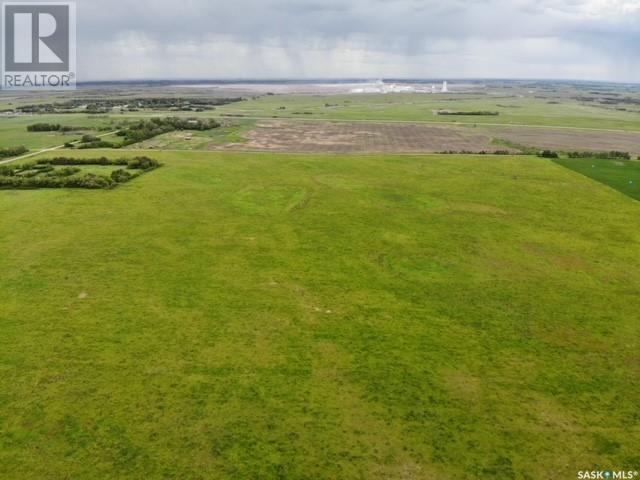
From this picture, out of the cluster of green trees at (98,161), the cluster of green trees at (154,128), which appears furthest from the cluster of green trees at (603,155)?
the cluster of green trees at (154,128)

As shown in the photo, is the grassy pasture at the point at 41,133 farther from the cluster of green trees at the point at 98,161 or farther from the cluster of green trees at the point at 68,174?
the cluster of green trees at the point at 68,174

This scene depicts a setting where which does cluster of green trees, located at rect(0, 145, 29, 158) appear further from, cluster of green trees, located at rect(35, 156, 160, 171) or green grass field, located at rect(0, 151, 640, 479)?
Result: green grass field, located at rect(0, 151, 640, 479)

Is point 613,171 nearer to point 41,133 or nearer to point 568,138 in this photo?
point 568,138

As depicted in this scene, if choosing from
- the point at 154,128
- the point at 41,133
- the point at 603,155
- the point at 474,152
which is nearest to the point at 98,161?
the point at 154,128

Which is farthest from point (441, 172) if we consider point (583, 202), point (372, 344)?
point (372, 344)

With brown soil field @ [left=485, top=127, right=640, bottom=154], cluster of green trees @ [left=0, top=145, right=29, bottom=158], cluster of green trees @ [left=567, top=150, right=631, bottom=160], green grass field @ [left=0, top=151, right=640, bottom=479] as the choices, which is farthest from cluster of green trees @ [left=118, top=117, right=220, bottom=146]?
cluster of green trees @ [left=567, top=150, right=631, bottom=160]

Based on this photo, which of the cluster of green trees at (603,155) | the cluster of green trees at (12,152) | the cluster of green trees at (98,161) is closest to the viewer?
the cluster of green trees at (98,161)
